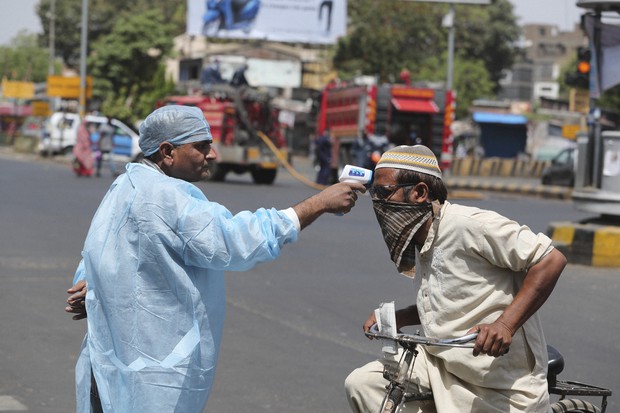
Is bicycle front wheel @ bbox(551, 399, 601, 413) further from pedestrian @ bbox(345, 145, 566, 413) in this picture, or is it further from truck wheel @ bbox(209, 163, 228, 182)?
truck wheel @ bbox(209, 163, 228, 182)

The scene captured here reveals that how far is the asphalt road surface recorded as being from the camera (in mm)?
7129

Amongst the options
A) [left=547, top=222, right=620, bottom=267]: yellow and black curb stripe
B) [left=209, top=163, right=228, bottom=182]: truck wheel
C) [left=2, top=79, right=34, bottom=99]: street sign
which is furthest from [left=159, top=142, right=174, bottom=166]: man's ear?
[left=2, top=79, right=34, bottom=99]: street sign

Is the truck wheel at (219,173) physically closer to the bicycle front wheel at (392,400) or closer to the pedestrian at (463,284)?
the pedestrian at (463,284)

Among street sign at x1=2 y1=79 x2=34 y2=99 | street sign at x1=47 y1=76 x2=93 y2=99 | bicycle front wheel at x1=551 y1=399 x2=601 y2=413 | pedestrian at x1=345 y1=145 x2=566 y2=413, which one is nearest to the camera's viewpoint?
pedestrian at x1=345 y1=145 x2=566 y2=413

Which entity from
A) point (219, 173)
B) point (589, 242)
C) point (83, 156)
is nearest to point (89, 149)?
point (83, 156)

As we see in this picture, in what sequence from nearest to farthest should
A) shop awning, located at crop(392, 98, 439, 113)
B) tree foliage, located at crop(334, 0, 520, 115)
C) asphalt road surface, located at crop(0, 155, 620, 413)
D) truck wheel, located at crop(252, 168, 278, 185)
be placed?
asphalt road surface, located at crop(0, 155, 620, 413) → truck wheel, located at crop(252, 168, 278, 185) → shop awning, located at crop(392, 98, 439, 113) → tree foliage, located at crop(334, 0, 520, 115)

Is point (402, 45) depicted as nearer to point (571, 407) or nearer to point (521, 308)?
point (571, 407)

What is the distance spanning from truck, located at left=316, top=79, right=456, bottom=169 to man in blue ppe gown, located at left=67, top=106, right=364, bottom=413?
28.8 m

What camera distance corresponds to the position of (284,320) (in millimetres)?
9602

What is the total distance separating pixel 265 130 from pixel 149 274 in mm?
28382

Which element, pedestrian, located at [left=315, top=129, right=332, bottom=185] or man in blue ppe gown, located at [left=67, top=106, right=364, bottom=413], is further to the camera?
pedestrian, located at [left=315, top=129, right=332, bottom=185]

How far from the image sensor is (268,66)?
7669 centimetres

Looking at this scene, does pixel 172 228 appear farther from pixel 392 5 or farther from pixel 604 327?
pixel 392 5

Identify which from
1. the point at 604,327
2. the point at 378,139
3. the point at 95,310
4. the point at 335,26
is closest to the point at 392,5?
the point at 335,26
